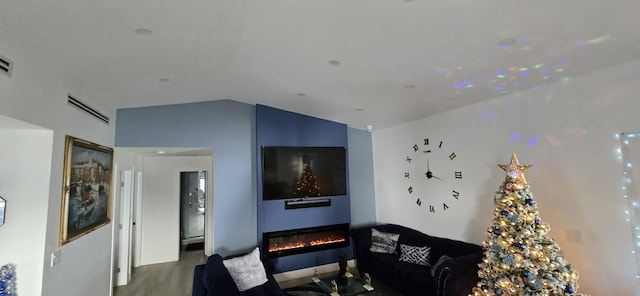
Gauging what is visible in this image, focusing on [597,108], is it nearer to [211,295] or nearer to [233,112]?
[211,295]

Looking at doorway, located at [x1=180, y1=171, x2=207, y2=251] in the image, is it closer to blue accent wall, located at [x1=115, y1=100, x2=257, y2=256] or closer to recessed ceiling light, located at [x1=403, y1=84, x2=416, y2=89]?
blue accent wall, located at [x1=115, y1=100, x2=257, y2=256]

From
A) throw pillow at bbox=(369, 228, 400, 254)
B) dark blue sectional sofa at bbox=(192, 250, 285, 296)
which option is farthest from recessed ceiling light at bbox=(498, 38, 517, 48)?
throw pillow at bbox=(369, 228, 400, 254)

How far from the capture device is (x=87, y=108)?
3143 mm

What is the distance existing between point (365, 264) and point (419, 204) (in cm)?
131

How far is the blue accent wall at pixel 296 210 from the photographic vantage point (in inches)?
184

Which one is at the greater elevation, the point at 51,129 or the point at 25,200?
the point at 51,129

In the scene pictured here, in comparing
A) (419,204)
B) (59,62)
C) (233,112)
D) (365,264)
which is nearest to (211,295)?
(59,62)

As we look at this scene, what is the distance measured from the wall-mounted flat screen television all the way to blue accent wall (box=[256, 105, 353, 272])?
0.10 m

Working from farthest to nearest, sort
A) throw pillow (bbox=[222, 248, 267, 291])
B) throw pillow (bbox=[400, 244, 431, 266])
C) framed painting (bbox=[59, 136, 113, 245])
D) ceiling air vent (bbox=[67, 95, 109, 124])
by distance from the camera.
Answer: throw pillow (bbox=[400, 244, 431, 266]) → throw pillow (bbox=[222, 248, 267, 291]) → ceiling air vent (bbox=[67, 95, 109, 124]) → framed painting (bbox=[59, 136, 113, 245])

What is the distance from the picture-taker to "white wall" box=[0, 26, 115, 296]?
194 centimetres

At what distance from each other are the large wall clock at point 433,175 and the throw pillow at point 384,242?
703 millimetres

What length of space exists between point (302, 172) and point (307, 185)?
0.25 metres

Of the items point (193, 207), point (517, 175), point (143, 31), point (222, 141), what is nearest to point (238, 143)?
point (222, 141)

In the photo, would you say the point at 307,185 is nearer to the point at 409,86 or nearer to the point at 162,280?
the point at 409,86
